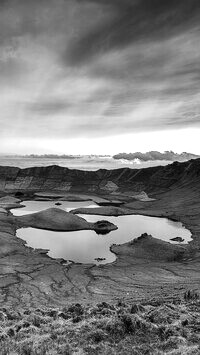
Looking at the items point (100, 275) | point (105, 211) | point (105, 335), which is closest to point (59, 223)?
point (105, 211)

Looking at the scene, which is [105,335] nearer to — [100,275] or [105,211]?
[100,275]

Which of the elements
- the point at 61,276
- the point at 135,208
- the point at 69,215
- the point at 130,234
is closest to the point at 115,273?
the point at 61,276

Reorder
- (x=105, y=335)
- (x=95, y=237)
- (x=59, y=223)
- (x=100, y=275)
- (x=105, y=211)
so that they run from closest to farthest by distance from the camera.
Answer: (x=105, y=335) → (x=100, y=275) → (x=95, y=237) → (x=59, y=223) → (x=105, y=211)

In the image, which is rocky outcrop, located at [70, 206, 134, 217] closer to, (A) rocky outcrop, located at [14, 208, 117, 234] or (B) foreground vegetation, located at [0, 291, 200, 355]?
(A) rocky outcrop, located at [14, 208, 117, 234]

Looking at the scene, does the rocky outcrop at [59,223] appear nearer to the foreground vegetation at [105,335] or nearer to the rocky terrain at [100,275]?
the rocky terrain at [100,275]

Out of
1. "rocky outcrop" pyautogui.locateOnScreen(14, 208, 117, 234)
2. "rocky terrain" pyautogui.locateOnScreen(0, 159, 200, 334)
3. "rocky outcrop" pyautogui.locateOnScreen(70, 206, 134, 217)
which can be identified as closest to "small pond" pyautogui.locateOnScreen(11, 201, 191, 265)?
"rocky outcrop" pyautogui.locateOnScreen(14, 208, 117, 234)

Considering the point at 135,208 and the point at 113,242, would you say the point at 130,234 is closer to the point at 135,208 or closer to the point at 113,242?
the point at 113,242
